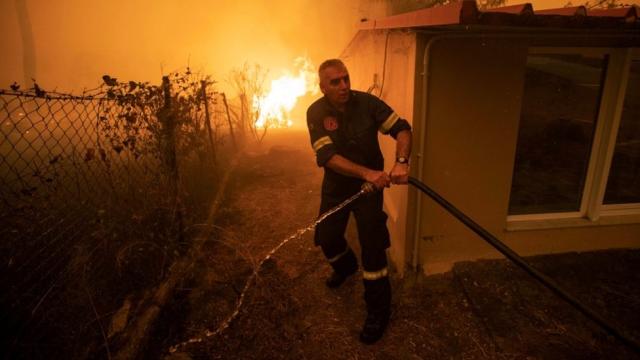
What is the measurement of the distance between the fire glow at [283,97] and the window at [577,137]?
961cm

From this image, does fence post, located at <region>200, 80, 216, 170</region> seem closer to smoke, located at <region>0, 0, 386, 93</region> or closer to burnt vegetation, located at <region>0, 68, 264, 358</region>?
burnt vegetation, located at <region>0, 68, 264, 358</region>

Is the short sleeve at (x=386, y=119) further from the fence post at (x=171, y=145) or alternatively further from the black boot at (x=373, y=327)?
the fence post at (x=171, y=145)

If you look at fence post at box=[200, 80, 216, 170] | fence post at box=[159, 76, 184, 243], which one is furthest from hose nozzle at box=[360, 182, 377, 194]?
fence post at box=[200, 80, 216, 170]

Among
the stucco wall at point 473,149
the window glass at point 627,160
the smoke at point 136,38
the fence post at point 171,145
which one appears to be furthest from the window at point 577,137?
the smoke at point 136,38

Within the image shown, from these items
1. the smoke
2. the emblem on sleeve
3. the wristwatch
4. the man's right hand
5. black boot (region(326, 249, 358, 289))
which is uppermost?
the smoke

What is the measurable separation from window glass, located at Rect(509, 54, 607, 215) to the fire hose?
6.71ft

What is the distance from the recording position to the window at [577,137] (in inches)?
167

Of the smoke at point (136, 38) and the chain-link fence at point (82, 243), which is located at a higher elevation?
the smoke at point (136, 38)

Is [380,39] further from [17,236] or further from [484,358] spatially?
[17,236]

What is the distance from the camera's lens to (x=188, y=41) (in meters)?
42.3

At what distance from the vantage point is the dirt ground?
11.0ft

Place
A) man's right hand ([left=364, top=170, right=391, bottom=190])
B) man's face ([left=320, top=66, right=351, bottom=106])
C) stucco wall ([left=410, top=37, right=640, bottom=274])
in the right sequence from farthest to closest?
stucco wall ([left=410, top=37, right=640, bottom=274]) < man's face ([left=320, top=66, right=351, bottom=106]) < man's right hand ([left=364, top=170, right=391, bottom=190])

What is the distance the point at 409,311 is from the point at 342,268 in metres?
0.83

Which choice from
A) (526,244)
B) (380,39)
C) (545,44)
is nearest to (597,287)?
(526,244)
